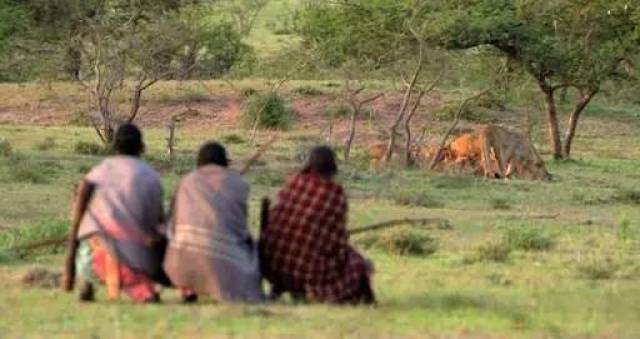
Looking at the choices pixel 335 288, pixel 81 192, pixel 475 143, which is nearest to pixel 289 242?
pixel 335 288

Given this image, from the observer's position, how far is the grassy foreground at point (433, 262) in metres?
8.52

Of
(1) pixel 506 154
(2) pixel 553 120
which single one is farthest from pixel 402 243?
(2) pixel 553 120

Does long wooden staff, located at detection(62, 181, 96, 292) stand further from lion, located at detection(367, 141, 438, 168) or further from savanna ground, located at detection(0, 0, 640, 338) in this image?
lion, located at detection(367, 141, 438, 168)

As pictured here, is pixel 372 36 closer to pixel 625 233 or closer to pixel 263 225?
pixel 625 233

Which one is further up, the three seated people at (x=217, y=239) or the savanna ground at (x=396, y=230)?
the three seated people at (x=217, y=239)

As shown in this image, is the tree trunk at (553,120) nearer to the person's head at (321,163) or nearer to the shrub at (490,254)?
the shrub at (490,254)

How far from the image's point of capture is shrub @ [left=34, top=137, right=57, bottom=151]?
28750mm

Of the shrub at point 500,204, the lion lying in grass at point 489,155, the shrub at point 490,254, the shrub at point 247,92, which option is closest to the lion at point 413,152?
the lion lying in grass at point 489,155

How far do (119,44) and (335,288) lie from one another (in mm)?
18345

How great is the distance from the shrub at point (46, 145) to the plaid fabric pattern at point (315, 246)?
1975 cm

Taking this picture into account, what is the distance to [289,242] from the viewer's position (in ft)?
30.9

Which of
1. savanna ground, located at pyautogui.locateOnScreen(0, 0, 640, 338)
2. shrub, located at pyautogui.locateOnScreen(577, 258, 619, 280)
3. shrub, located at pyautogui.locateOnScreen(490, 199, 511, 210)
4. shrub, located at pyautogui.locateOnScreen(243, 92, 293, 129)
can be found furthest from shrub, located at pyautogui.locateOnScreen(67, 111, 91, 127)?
shrub, located at pyautogui.locateOnScreen(577, 258, 619, 280)

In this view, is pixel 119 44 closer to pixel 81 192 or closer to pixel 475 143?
pixel 475 143

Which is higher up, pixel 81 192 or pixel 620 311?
pixel 81 192
